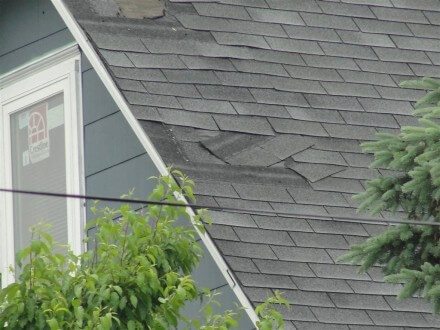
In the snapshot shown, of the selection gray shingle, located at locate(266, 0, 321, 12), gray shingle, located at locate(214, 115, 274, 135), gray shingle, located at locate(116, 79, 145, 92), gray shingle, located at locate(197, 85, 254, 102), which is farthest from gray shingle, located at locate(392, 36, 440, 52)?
gray shingle, located at locate(116, 79, 145, 92)

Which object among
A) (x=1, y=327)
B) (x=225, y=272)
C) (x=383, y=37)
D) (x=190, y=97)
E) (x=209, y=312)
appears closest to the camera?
(x=1, y=327)

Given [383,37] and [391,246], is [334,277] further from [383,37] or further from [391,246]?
[383,37]

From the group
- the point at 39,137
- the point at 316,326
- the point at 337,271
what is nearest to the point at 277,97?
the point at 337,271

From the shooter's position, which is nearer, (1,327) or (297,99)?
(1,327)

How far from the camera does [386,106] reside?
1012cm

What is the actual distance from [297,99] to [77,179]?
153 centimetres

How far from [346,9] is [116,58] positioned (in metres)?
2.26

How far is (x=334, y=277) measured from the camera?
28.8 feet

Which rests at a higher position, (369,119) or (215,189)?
(369,119)

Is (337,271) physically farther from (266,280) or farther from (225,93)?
(225,93)

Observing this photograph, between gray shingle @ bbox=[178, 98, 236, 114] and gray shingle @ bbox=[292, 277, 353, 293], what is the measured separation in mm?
1395

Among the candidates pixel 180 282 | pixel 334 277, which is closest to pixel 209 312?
pixel 180 282

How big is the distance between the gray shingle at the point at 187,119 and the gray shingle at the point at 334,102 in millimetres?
838

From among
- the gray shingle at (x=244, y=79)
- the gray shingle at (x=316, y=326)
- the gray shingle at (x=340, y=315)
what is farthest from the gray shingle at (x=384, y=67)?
the gray shingle at (x=316, y=326)
